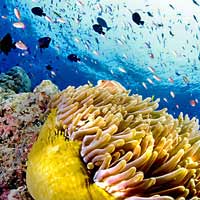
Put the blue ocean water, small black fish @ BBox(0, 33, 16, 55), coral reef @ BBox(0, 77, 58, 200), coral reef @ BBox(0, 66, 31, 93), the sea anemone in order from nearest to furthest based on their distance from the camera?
the sea anemone → coral reef @ BBox(0, 77, 58, 200) → coral reef @ BBox(0, 66, 31, 93) → small black fish @ BBox(0, 33, 16, 55) → the blue ocean water

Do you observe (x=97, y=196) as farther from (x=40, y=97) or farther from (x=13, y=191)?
(x=40, y=97)

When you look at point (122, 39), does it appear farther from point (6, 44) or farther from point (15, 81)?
point (15, 81)

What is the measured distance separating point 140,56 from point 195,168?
113ft

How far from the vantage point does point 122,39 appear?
3262 centimetres

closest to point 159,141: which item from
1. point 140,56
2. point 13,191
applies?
point 13,191

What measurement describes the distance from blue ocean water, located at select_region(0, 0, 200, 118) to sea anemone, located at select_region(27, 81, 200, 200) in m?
21.9

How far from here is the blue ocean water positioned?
2884cm

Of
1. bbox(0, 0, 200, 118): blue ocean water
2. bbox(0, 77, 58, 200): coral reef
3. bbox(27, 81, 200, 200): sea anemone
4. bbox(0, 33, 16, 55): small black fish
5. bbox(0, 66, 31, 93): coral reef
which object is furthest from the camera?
bbox(0, 0, 200, 118): blue ocean water

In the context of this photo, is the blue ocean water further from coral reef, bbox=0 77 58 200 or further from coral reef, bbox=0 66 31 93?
coral reef, bbox=0 77 58 200

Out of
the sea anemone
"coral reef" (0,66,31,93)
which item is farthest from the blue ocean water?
the sea anemone

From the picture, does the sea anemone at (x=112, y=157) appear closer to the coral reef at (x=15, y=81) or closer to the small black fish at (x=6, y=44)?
the coral reef at (x=15, y=81)

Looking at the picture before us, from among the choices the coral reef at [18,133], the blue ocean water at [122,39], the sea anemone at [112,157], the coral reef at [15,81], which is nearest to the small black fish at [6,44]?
the coral reef at [15,81]

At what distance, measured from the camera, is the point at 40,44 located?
378 inches

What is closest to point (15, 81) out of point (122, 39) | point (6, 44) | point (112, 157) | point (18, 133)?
point (6, 44)
